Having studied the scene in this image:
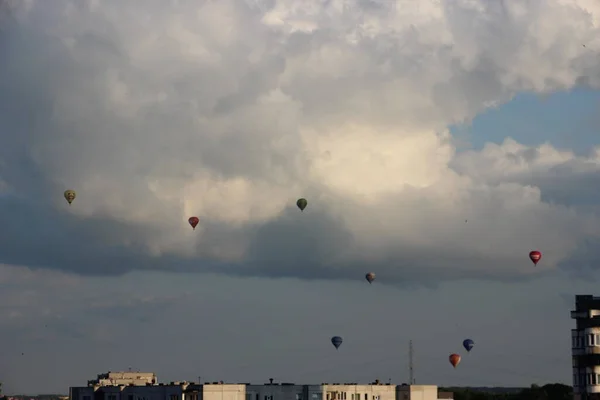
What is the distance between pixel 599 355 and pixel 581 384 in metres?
5.48

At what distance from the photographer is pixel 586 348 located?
17038 centimetres

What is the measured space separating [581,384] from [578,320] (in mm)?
9626

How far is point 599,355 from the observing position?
168750 mm

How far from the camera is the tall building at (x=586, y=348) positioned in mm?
168750

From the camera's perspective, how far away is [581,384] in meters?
171

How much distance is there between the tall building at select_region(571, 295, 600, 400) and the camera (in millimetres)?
168750

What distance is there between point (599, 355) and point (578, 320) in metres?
7.05

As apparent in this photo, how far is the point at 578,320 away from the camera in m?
174
